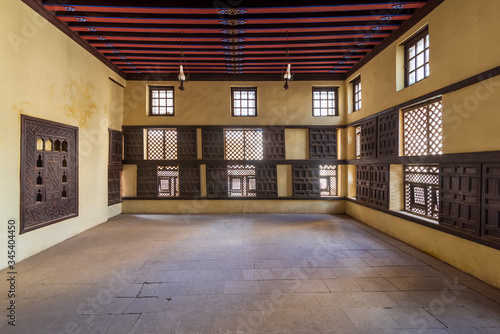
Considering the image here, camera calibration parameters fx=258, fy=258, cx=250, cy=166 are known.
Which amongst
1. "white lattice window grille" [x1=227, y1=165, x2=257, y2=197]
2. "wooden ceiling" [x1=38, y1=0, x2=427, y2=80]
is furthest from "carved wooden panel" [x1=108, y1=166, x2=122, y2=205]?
"white lattice window grille" [x1=227, y1=165, x2=257, y2=197]

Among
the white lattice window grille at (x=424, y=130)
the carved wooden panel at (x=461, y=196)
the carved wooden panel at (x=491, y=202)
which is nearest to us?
the carved wooden panel at (x=491, y=202)

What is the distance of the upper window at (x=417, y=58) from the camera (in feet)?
15.8

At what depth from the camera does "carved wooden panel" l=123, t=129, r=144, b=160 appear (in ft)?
26.9

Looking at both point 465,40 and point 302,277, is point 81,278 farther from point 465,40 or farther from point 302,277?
point 465,40

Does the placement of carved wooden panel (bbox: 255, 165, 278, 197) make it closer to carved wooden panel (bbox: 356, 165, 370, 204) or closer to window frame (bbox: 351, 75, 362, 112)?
carved wooden panel (bbox: 356, 165, 370, 204)

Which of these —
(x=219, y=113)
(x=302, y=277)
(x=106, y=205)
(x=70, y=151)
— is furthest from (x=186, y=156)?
(x=302, y=277)

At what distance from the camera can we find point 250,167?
8.30 metres

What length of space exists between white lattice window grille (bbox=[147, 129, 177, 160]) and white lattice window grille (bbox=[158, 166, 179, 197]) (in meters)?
0.39

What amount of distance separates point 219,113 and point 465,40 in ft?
19.8

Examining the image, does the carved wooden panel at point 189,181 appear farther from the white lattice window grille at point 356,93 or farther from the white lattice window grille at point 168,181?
the white lattice window grille at point 356,93

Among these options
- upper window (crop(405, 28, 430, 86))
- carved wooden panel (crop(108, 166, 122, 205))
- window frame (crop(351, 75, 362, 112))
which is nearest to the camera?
upper window (crop(405, 28, 430, 86))

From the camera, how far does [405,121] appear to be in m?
5.38

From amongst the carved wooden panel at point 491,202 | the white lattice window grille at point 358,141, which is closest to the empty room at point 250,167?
the carved wooden panel at point 491,202

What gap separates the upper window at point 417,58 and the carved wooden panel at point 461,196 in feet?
6.36
